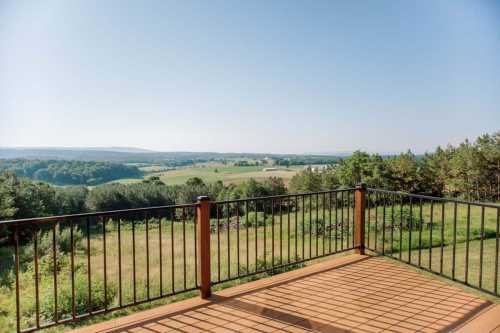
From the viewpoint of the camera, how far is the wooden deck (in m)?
2.38

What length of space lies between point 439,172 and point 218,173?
28.5m

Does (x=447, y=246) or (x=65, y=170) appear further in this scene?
(x=65, y=170)

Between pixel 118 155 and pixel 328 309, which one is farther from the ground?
pixel 118 155

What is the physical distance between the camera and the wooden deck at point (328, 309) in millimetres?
2375

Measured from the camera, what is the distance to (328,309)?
2.65 m

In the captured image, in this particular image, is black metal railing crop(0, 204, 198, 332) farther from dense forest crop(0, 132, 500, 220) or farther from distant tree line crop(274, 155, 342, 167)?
distant tree line crop(274, 155, 342, 167)

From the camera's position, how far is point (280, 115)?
58.8 feet

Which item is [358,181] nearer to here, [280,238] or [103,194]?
[280,238]

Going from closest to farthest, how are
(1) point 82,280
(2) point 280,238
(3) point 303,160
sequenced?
1. (2) point 280,238
2. (1) point 82,280
3. (3) point 303,160

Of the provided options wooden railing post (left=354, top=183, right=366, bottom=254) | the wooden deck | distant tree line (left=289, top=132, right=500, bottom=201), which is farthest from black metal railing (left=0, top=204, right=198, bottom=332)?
distant tree line (left=289, top=132, right=500, bottom=201)

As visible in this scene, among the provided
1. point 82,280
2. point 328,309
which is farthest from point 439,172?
point 82,280

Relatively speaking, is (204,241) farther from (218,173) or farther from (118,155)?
(218,173)

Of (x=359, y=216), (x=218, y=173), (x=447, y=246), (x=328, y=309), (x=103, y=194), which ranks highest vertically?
(x=359, y=216)

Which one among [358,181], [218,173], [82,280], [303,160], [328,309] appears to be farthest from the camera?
[218,173]
